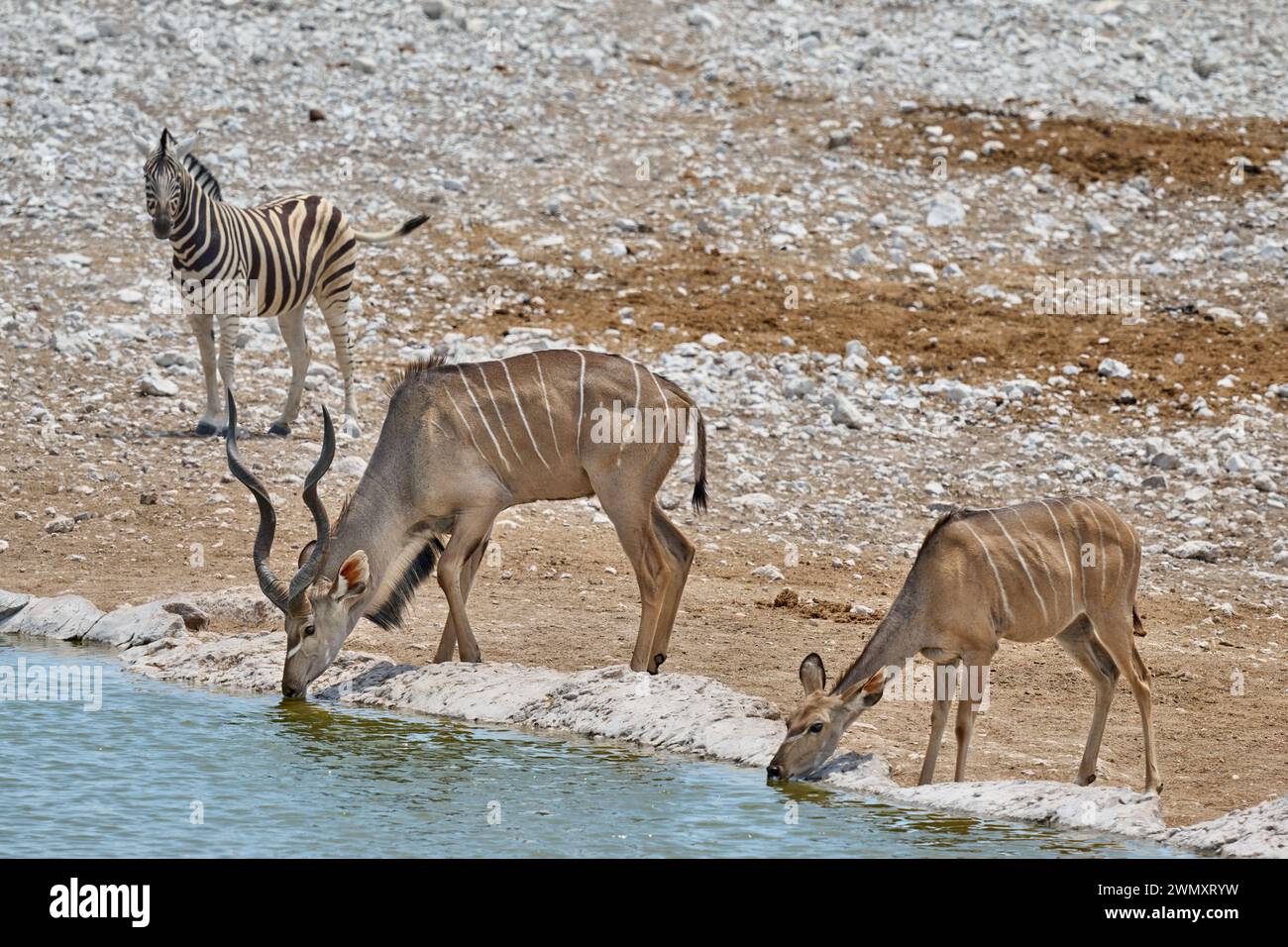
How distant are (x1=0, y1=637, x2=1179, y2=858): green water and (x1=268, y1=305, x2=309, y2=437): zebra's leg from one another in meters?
5.14

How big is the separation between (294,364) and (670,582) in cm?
533

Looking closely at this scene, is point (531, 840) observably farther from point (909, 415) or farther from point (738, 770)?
point (909, 415)

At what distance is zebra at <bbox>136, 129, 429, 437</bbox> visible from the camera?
13.8 m

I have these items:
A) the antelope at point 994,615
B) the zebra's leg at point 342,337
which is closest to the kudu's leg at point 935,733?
the antelope at point 994,615

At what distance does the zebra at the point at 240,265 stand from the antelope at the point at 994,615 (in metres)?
6.62

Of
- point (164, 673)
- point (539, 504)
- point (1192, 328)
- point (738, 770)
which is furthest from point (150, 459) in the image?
point (1192, 328)

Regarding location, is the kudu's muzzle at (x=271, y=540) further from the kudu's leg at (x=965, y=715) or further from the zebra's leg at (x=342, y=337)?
the zebra's leg at (x=342, y=337)

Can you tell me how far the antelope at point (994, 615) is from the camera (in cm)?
820

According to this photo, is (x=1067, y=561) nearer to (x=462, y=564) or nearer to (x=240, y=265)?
(x=462, y=564)

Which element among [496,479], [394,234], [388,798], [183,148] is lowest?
[388,798]

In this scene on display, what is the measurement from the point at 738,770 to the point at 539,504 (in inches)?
216

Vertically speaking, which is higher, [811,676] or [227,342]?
[227,342]

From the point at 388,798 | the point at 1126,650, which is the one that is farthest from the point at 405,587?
the point at 1126,650

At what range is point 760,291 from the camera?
17.4 meters
